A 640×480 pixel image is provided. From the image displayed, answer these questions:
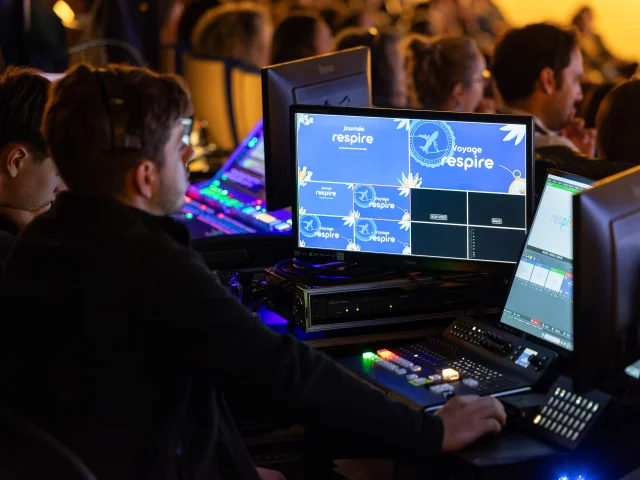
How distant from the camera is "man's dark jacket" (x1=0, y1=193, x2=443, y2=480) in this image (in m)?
1.59

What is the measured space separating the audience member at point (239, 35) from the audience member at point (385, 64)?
→ 62 cm

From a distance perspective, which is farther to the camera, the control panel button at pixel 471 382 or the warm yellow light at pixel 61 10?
the warm yellow light at pixel 61 10

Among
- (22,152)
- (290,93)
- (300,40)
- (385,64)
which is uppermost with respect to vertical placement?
(300,40)

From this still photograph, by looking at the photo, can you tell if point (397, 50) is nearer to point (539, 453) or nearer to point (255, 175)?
point (255, 175)

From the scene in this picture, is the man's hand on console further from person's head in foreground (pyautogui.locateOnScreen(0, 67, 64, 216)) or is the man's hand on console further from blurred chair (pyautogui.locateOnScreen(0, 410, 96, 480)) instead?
person's head in foreground (pyautogui.locateOnScreen(0, 67, 64, 216))

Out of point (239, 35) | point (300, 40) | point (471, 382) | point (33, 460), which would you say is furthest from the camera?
point (239, 35)

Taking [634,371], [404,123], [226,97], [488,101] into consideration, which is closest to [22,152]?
[404,123]

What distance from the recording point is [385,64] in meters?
4.52

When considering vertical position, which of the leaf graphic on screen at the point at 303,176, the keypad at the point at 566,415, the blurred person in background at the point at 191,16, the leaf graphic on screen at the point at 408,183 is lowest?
the keypad at the point at 566,415

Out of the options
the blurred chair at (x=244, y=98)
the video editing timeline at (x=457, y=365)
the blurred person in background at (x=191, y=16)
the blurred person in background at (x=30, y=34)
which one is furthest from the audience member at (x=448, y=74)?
the blurred person in background at (x=191, y=16)

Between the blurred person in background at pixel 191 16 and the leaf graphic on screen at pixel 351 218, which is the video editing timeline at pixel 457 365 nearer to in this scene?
the leaf graphic on screen at pixel 351 218

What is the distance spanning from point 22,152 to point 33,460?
3.79 feet

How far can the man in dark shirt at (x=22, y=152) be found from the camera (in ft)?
7.67

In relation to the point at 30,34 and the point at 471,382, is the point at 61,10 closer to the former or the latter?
the point at 30,34
